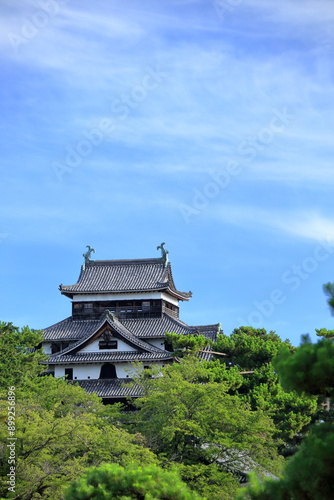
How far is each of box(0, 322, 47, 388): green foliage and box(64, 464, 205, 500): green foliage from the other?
63.8 ft

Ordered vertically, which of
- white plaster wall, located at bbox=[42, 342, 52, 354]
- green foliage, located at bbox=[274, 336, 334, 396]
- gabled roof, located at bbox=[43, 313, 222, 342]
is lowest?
green foliage, located at bbox=[274, 336, 334, 396]

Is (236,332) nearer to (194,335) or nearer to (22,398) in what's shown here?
(194,335)

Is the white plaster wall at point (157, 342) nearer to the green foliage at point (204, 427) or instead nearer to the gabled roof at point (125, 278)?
the gabled roof at point (125, 278)

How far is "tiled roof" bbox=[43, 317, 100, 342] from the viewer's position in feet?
178

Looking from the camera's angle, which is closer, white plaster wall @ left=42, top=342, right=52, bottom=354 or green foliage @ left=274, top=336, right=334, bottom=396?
green foliage @ left=274, top=336, right=334, bottom=396

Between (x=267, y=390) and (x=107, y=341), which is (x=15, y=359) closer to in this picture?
(x=107, y=341)

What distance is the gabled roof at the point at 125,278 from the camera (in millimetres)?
56062

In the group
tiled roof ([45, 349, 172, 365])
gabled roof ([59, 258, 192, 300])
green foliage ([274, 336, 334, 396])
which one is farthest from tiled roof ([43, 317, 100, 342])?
green foliage ([274, 336, 334, 396])

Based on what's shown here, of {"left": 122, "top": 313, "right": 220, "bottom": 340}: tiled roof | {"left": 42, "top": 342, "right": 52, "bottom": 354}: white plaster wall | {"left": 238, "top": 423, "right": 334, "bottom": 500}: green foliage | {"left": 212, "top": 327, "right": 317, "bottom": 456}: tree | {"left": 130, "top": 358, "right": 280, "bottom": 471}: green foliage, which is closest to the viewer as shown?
{"left": 238, "top": 423, "right": 334, "bottom": 500}: green foliage

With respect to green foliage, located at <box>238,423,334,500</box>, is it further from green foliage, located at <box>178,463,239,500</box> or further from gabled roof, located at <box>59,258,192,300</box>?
gabled roof, located at <box>59,258,192,300</box>

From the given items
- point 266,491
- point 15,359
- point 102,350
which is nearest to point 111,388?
point 102,350

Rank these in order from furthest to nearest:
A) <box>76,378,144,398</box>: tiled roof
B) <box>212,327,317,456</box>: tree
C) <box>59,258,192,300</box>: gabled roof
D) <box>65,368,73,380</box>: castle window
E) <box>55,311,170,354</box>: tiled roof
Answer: <box>59,258,192,300</box>: gabled roof → <box>65,368,73,380</box>: castle window → <box>55,311,170,354</box>: tiled roof → <box>76,378,144,398</box>: tiled roof → <box>212,327,317,456</box>: tree

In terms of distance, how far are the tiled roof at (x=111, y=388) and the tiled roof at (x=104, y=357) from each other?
4.17 ft

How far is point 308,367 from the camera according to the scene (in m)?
12.0
